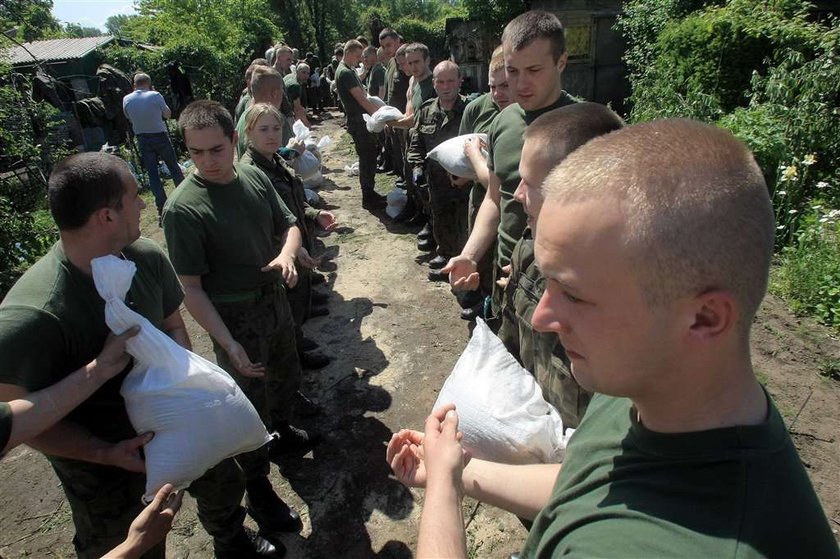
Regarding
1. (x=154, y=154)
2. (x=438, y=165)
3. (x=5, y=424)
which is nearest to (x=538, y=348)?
(x=5, y=424)

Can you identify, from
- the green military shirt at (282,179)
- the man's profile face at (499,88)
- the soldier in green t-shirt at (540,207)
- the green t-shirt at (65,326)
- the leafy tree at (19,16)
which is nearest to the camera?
the green t-shirt at (65,326)

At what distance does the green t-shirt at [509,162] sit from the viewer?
2.73 meters

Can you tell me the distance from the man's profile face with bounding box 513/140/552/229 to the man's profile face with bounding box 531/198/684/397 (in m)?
0.94

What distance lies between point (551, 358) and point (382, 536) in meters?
1.58

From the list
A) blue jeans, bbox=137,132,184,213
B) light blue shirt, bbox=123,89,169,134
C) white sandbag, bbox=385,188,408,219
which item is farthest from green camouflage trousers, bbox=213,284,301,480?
light blue shirt, bbox=123,89,169,134

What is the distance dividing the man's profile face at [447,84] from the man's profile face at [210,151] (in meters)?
3.06

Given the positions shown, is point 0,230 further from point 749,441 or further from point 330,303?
point 749,441

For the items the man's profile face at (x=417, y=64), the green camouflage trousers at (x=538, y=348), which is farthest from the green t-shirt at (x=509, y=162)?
the man's profile face at (x=417, y=64)

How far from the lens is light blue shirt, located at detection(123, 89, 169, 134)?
7.94 meters

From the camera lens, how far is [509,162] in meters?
2.73

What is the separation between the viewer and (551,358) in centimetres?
188

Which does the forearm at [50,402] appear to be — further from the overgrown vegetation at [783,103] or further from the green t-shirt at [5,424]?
the overgrown vegetation at [783,103]

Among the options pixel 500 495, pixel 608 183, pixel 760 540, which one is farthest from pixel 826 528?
pixel 500 495

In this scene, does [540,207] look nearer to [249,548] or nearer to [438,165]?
[249,548]
